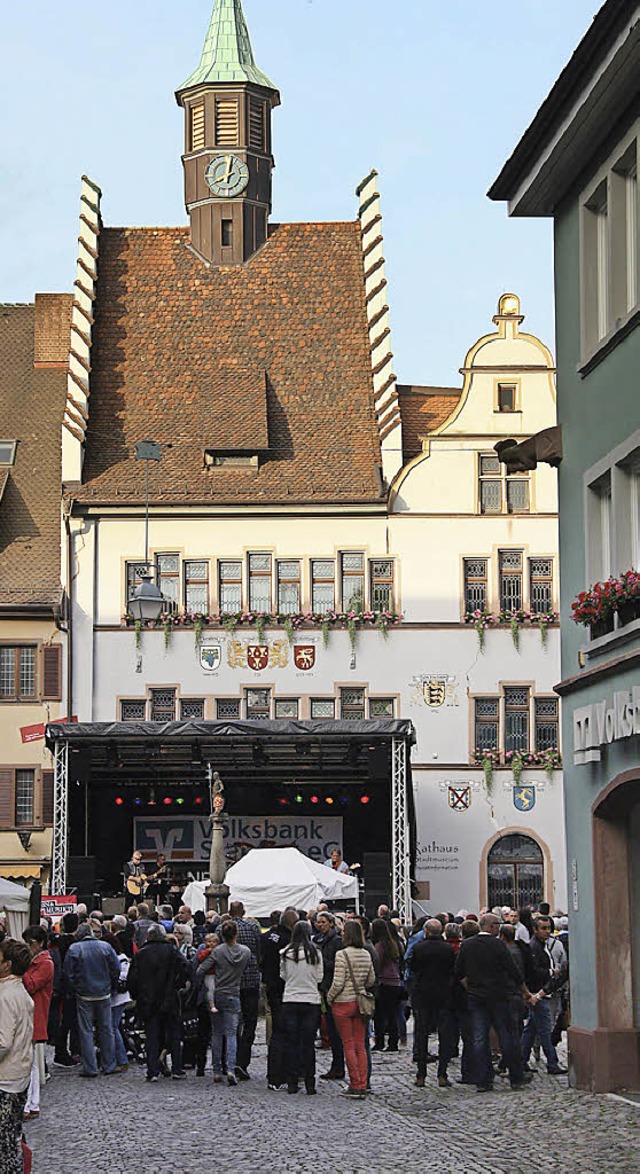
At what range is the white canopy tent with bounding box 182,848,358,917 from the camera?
1239 inches

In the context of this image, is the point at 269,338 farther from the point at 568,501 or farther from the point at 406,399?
the point at 568,501

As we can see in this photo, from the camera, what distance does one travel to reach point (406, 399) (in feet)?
158

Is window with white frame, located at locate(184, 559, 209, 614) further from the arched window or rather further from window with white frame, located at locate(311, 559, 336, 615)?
the arched window

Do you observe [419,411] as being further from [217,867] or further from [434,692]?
[217,867]

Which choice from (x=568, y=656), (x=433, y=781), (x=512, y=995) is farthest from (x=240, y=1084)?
(x=433, y=781)

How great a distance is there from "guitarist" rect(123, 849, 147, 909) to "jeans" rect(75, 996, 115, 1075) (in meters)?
14.9

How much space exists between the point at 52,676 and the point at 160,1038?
23996 millimetres

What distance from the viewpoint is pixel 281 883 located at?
31.5m

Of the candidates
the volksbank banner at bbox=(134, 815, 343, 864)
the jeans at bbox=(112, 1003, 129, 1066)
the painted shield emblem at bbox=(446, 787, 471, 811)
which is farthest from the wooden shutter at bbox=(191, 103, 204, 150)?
the jeans at bbox=(112, 1003, 129, 1066)

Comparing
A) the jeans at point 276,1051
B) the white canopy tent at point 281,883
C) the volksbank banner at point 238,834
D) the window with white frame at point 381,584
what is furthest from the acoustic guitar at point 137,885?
the jeans at point 276,1051

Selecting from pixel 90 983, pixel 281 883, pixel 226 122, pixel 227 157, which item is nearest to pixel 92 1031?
pixel 90 983

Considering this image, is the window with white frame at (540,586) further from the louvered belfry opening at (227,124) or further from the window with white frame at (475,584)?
the louvered belfry opening at (227,124)

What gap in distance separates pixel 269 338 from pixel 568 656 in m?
30.0

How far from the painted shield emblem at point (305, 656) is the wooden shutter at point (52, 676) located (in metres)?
5.05
